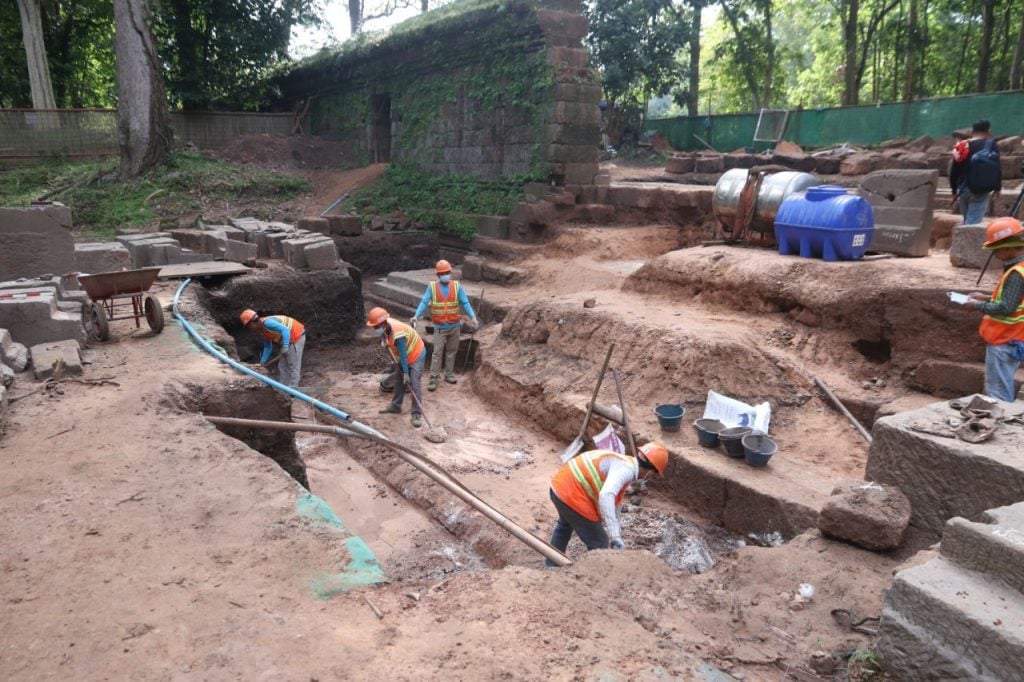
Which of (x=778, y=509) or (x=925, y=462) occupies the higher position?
(x=925, y=462)

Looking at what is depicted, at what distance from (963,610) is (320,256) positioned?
10.1 meters

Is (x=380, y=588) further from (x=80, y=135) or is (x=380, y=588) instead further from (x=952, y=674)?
(x=80, y=135)

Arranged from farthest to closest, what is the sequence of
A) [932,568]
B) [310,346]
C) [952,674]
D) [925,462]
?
[310,346] < [925,462] < [932,568] < [952,674]

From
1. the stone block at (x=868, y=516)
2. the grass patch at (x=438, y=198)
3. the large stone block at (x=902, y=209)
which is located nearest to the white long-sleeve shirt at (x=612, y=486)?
the stone block at (x=868, y=516)

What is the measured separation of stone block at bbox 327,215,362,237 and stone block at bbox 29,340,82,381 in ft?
29.1

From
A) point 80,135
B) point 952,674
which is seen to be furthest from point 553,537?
point 80,135

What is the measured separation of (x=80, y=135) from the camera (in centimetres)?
1850

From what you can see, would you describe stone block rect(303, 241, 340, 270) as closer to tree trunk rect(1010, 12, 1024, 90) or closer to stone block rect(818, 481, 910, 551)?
stone block rect(818, 481, 910, 551)

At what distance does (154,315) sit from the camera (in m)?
7.13

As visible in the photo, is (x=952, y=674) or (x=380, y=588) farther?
(x=380, y=588)

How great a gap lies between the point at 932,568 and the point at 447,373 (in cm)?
746

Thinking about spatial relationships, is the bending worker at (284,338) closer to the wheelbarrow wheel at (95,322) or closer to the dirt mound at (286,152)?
the wheelbarrow wheel at (95,322)

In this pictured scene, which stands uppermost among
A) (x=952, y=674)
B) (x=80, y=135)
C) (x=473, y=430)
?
(x=80, y=135)

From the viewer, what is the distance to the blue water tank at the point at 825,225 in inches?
316
